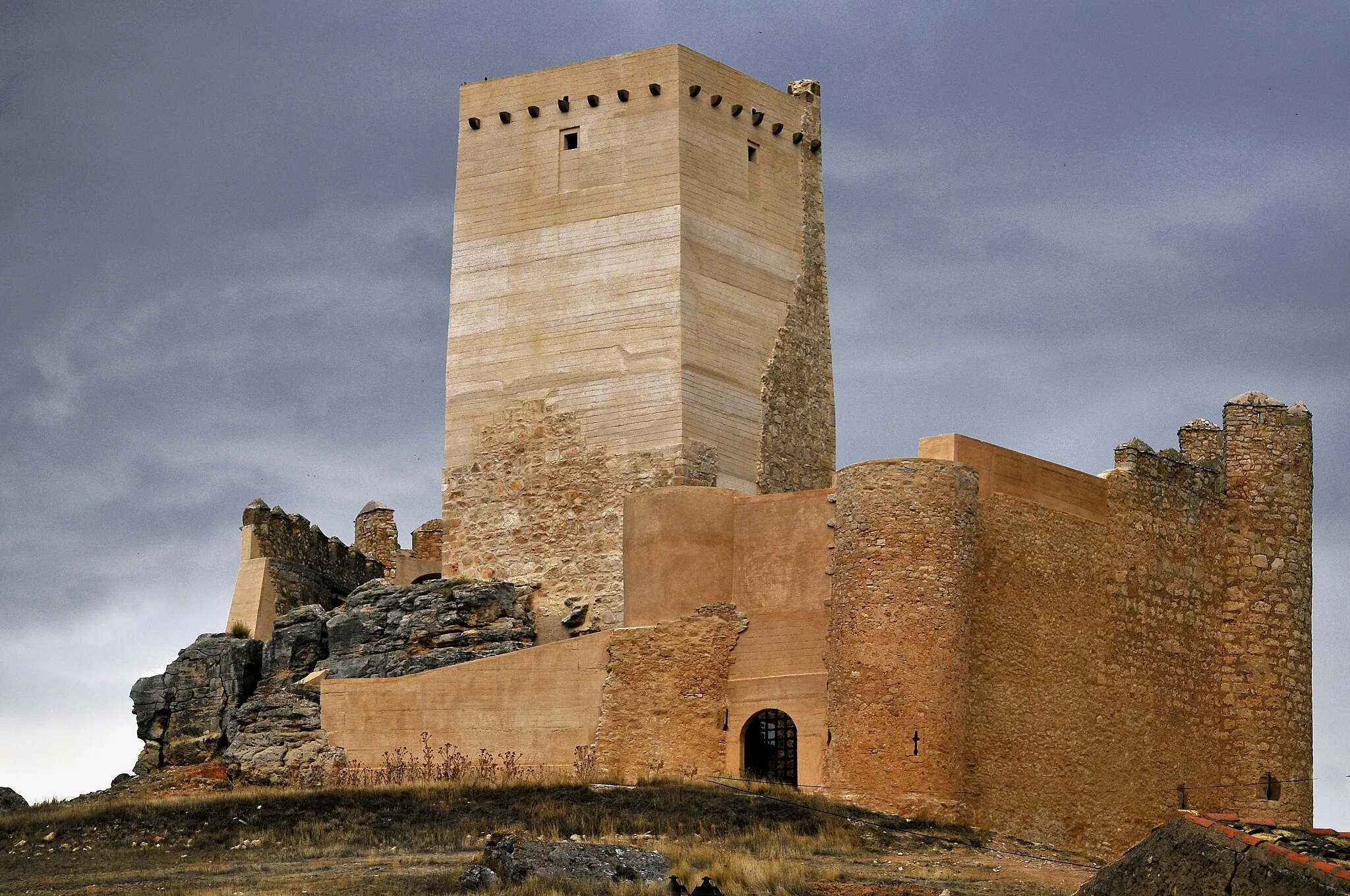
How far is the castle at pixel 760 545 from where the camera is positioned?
29188 mm

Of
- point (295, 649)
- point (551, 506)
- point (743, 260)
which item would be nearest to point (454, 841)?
point (551, 506)

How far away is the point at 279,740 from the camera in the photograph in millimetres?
33000

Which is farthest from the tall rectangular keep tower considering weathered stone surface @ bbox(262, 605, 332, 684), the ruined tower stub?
the ruined tower stub

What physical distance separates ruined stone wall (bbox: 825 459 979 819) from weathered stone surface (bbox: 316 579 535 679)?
590cm

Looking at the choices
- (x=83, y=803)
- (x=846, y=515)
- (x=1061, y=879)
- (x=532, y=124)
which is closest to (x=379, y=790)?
(x=83, y=803)

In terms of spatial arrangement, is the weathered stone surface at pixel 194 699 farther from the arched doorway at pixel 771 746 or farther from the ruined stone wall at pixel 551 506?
the arched doorway at pixel 771 746

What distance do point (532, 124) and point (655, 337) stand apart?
435 centimetres

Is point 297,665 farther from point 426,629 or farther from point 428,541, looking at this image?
point 428,541

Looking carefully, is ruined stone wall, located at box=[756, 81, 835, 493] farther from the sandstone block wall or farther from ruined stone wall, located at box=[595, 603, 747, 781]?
the sandstone block wall

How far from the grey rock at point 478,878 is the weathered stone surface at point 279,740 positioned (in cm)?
1011

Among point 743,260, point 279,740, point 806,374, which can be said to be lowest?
point 279,740

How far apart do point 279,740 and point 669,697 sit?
627 cm

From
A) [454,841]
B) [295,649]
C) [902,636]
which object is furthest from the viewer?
[295,649]

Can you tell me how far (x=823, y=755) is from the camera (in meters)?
28.9
